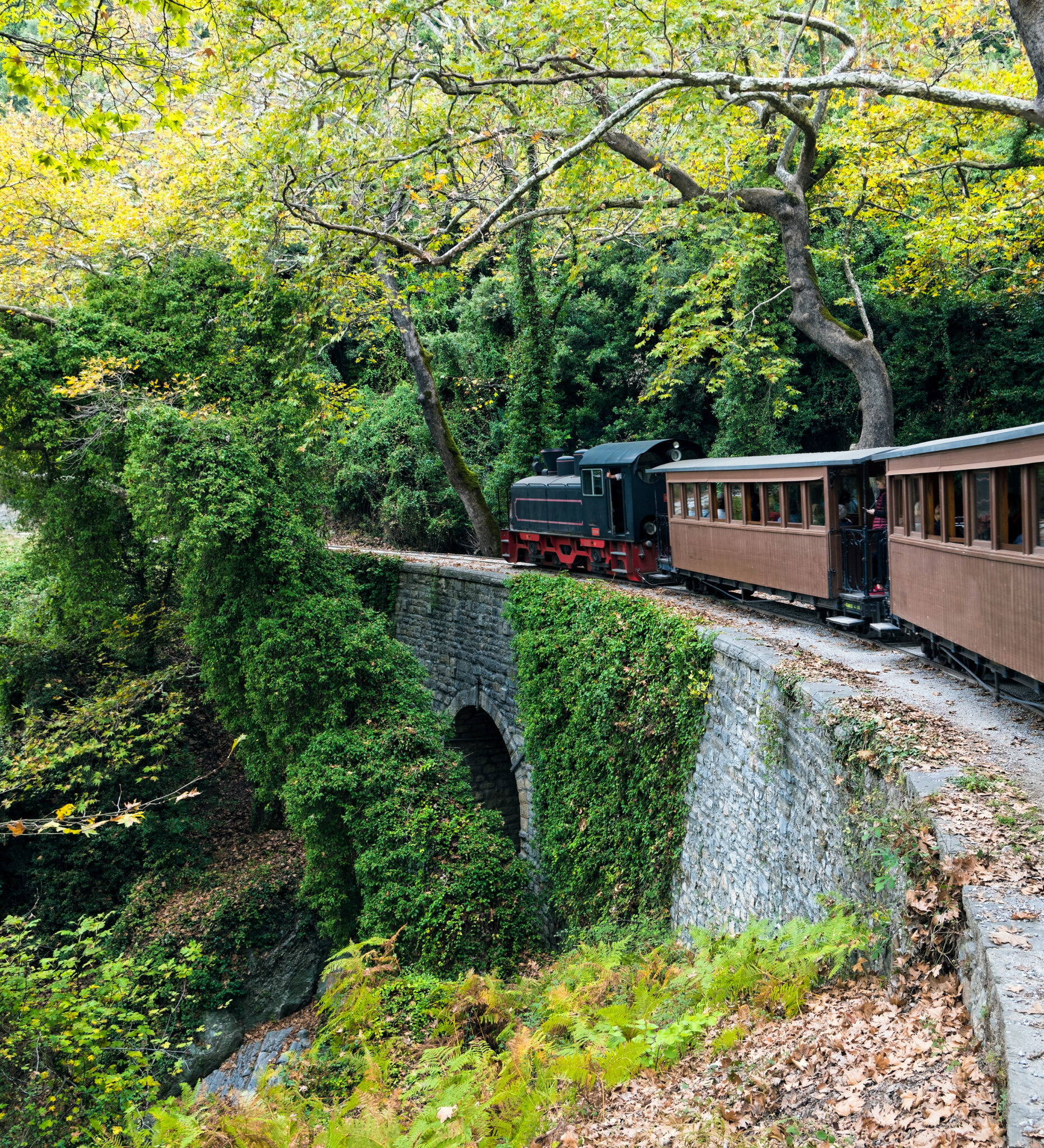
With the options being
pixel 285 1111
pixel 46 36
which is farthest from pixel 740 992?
pixel 46 36

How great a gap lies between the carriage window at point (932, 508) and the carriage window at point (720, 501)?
4.30 meters

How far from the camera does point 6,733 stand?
16.1 meters

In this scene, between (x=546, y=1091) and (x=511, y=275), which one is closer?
(x=546, y=1091)

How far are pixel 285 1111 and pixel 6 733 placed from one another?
12520 millimetres

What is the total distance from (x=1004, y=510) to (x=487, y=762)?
1318cm

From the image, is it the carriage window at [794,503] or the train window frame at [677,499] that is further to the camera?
the train window frame at [677,499]

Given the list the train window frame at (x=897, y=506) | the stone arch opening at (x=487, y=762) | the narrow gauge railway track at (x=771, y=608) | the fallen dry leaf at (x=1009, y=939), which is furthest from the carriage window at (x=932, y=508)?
the stone arch opening at (x=487, y=762)

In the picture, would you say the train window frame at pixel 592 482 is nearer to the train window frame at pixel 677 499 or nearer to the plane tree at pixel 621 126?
the train window frame at pixel 677 499

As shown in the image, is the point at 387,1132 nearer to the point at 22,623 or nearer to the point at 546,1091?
the point at 546,1091

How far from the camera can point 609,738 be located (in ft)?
36.4

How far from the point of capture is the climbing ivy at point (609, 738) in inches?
378

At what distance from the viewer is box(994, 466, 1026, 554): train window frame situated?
6.36 meters

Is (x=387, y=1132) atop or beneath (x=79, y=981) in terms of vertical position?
atop

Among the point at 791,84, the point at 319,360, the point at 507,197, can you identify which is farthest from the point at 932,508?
the point at 319,360
